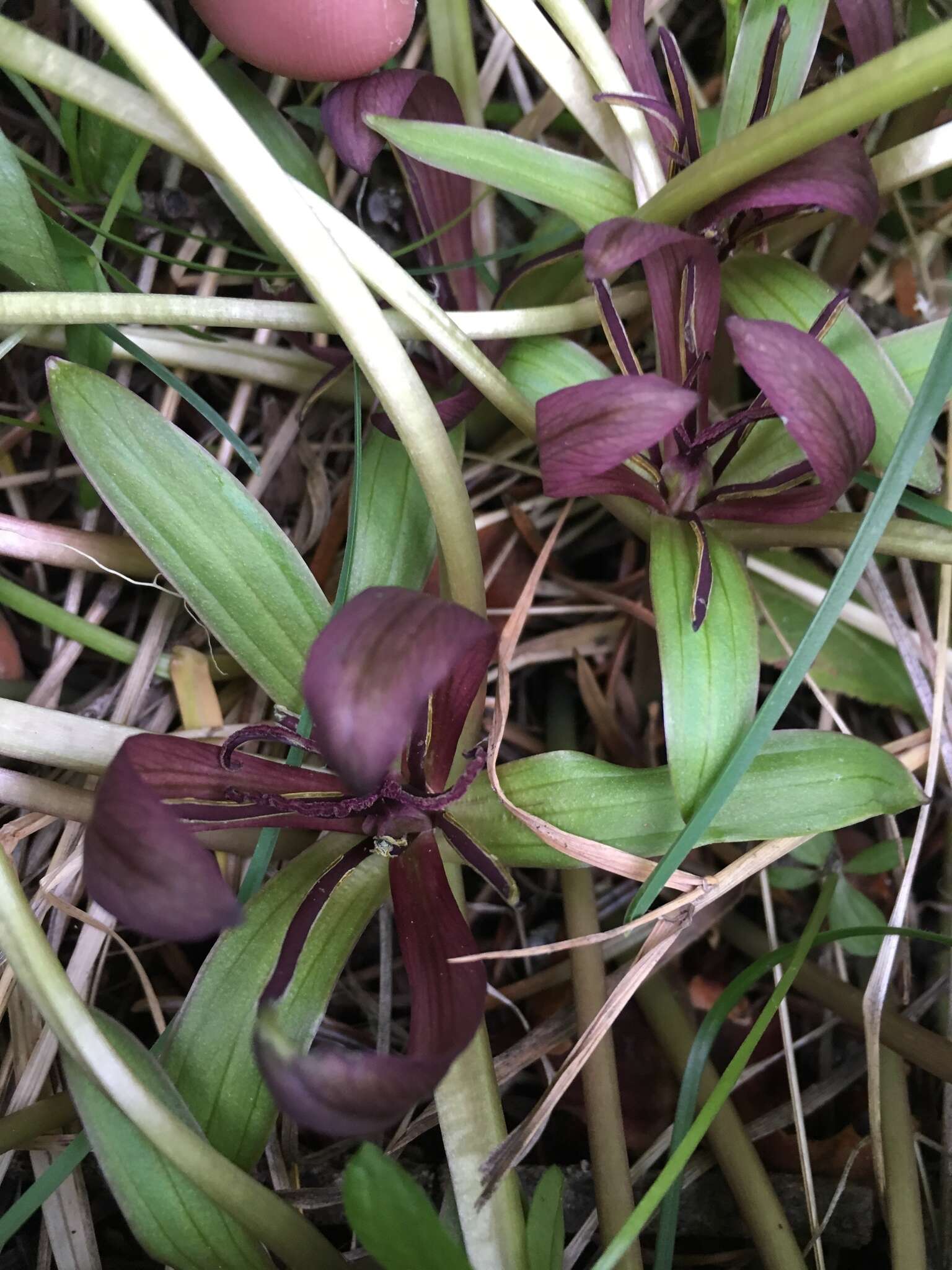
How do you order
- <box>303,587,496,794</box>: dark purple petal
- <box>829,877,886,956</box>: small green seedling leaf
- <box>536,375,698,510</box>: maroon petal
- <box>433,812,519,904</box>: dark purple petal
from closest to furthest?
<box>303,587,496,794</box>: dark purple petal < <box>536,375,698,510</box>: maroon petal < <box>433,812,519,904</box>: dark purple petal < <box>829,877,886,956</box>: small green seedling leaf

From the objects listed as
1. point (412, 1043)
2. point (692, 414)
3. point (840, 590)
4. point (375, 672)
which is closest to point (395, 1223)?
point (412, 1043)

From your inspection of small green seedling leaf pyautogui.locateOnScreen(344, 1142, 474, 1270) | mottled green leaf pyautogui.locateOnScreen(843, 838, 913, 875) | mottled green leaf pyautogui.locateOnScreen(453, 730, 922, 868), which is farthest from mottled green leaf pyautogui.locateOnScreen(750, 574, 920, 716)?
small green seedling leaf pyautogui.locateOnScreen(344, 1142, 474, 1270)

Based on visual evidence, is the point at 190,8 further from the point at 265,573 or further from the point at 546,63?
the point at 265,573

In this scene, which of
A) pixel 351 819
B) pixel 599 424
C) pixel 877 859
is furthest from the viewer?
pixel 877 859

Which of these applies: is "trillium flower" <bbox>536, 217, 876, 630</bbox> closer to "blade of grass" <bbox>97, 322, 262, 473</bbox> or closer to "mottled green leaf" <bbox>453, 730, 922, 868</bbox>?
"mottled green leaf" <bbox>453, 730, 922, 868</bbox>

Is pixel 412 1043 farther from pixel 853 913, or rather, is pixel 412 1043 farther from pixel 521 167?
pixel 521 167

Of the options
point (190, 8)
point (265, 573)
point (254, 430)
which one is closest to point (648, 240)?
point (265, 573)

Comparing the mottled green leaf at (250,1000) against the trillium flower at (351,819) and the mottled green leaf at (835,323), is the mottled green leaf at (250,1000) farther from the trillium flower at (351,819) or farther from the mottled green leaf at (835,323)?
the mottled green leaf at (835,323)
